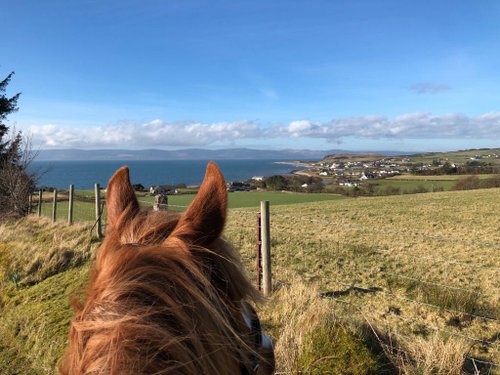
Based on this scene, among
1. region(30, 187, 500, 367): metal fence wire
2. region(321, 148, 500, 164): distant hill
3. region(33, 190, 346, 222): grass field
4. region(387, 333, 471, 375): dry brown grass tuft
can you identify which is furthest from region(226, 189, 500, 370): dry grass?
region(321, 148, 500, 164): distant hill

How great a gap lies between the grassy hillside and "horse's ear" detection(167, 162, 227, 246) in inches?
18.4

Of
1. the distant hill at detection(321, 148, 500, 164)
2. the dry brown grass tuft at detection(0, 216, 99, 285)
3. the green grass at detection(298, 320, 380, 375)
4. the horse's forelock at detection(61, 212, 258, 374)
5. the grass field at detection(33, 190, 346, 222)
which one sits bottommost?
the grass field at detection(33, 190, 346, 222)

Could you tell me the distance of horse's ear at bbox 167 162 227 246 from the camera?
113 cm

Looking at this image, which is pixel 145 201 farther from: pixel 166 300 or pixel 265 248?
pixel 166 300

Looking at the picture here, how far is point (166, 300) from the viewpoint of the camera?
873 millimetres

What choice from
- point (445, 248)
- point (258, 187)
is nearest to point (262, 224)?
point (445, 248)

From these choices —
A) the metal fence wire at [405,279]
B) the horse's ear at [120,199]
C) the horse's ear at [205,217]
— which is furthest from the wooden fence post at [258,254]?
the horse's ear at [205,217]

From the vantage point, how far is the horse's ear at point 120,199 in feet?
4.51

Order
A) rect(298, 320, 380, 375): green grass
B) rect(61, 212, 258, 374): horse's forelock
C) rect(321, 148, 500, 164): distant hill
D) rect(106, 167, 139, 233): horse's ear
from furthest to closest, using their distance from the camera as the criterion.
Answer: rect(321, 148, 500, 164): distant hill, rect(298, 320, 380, 375): green grass, rect(106, 167, 139, 233): horse's ear, rect(61, 212, 258, 374): horse's forelock

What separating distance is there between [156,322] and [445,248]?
12145mm

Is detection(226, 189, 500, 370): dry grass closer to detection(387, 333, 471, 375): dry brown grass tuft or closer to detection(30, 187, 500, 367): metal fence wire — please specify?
detection(30, 187, 500, 367): metal fence wire

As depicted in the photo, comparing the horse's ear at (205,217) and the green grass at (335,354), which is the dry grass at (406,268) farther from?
the horse's ear at (205,217)

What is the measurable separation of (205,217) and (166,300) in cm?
32

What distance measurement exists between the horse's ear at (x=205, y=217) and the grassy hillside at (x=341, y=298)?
18.4 inches
